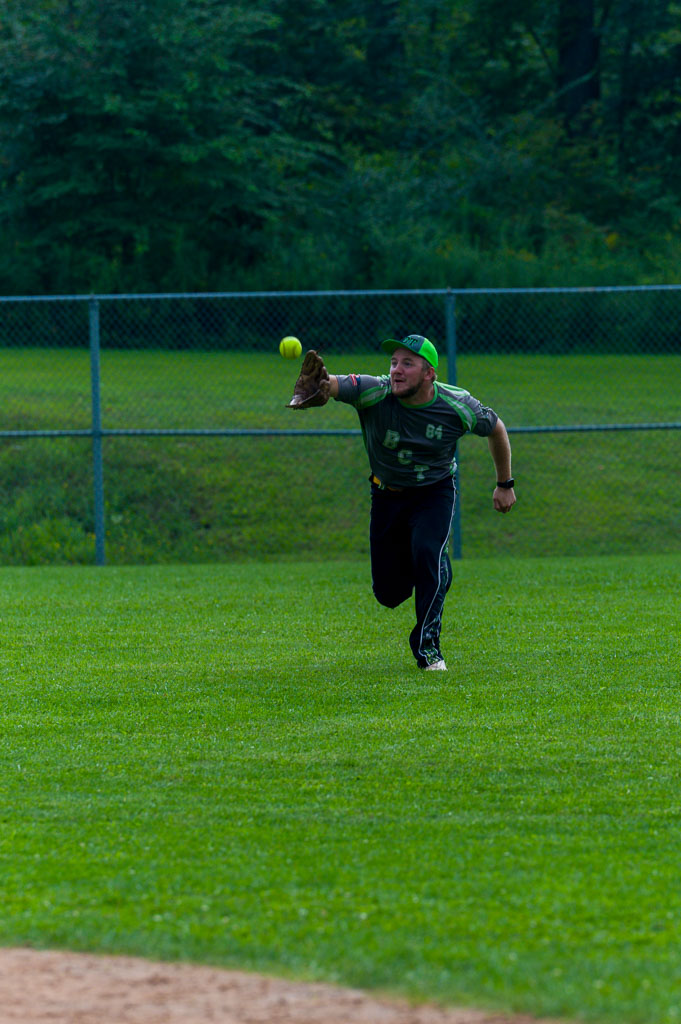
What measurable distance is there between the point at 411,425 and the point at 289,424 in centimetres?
971

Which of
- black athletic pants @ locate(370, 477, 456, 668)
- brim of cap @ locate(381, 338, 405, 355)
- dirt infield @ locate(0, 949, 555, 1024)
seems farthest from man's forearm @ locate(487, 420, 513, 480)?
dirt infield @ locate(0, 949, 555, 1024)

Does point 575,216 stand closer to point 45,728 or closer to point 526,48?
point 526,48

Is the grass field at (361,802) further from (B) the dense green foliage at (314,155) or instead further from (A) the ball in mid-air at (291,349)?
(B) the dense green foliage at (314,155)

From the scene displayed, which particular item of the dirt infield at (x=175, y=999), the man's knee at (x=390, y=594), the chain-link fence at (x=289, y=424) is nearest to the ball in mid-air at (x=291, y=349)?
the man's knee at (x=390, y=594)

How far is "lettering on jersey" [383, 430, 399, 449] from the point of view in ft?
23.5

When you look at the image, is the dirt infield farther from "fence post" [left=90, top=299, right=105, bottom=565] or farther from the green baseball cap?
"fence post" [left=90, top=299, right=105, bottom=565]

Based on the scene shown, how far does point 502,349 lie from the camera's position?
18.5m

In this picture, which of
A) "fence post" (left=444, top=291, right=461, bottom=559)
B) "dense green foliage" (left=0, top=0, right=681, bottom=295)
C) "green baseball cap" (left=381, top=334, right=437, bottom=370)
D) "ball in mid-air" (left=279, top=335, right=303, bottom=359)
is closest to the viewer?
"green baseball cap" (left=381, top=334, right=437, bottom=370)

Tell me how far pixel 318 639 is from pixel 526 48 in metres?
27.6

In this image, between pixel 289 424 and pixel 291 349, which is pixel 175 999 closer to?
pixel 291 349

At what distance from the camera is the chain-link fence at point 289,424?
13711 millimetres

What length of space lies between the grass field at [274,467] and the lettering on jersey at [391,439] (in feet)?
20.9

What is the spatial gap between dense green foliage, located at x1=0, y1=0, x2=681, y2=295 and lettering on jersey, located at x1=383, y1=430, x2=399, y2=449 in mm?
15685

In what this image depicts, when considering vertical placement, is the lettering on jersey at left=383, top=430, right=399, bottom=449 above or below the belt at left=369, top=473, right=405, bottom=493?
above
